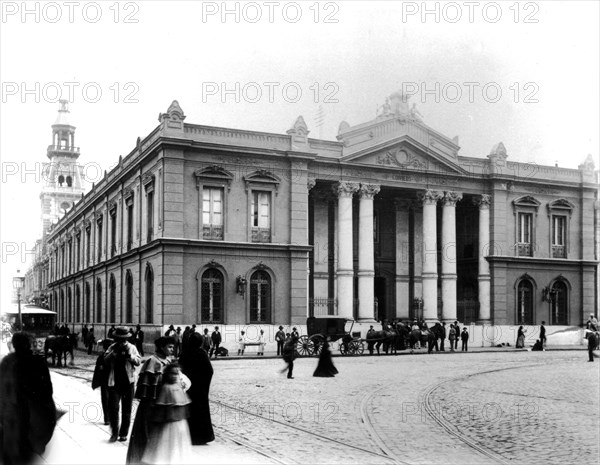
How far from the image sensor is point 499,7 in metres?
14.8

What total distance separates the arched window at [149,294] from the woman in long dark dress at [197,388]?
2487 centimetres

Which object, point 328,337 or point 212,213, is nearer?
point 328,337

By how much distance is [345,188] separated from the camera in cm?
3822

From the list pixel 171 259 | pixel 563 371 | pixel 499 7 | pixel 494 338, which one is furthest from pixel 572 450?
pixel 494 338

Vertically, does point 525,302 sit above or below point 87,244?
below

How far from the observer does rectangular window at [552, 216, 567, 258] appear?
4372cm

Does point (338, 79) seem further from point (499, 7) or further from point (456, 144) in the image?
point (456, 144)

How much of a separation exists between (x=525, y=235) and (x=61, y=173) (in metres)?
25.0

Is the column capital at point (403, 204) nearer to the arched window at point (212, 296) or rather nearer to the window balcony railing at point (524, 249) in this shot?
the window balcony railing at point (524, 249)

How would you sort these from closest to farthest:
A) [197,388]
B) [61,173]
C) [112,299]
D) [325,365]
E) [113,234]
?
[197,388], [325,365], [61,173], [113,234], [112,299]

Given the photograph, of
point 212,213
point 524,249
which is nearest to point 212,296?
point 212,213

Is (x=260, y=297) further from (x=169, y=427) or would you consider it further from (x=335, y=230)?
(x=169, y=427)

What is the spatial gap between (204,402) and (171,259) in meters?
23.4

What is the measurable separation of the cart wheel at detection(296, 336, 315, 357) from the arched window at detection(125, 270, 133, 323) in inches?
397
